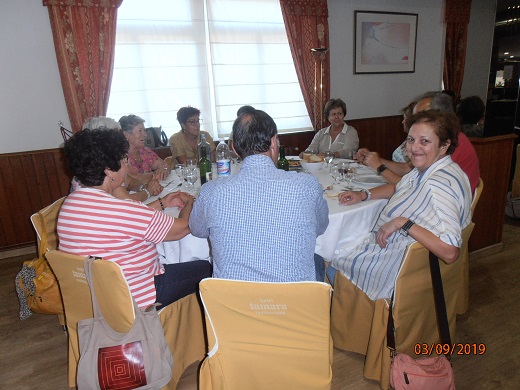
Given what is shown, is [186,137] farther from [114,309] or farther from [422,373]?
[422,373]

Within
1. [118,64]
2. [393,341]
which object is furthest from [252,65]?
[393,341]

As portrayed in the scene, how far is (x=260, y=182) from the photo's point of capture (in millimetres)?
1204

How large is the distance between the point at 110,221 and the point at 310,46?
3.85 meters

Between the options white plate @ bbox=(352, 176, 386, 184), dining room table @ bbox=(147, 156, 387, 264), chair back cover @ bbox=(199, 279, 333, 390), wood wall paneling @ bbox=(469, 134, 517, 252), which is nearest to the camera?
chair back cover @ bbox=(199, 279, 333, 390)

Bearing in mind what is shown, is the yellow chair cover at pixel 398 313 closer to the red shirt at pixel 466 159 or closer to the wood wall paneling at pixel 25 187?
the red shirt at pixel 466 159

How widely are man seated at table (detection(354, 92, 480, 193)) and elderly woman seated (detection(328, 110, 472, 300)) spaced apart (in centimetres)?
30

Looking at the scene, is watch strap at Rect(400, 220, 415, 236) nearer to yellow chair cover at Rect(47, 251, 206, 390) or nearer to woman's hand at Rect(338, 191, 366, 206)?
woman's hand at Rect(338, 191, 366, 206)

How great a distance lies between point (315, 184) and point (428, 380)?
0.86m

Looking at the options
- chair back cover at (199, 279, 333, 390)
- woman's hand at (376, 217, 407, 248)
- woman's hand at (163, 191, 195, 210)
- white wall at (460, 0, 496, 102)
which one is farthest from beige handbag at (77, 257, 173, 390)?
white wall at (460, 0, 496, 102)

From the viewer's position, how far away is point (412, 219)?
1.56 metres

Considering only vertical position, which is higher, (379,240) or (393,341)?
(379,240)

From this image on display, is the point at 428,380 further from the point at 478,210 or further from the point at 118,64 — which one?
the point at 118,64

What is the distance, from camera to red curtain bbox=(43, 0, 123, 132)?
3.44 metres

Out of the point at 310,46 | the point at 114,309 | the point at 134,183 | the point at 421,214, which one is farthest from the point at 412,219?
the point at 310,46
